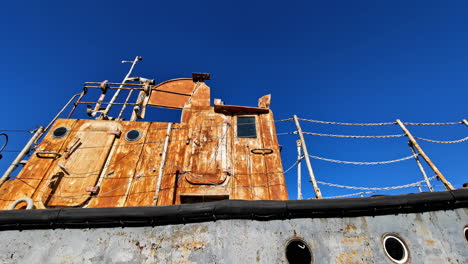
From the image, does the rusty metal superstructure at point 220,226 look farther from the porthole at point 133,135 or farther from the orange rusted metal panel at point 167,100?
the orange rusted metal panel at point 167,100

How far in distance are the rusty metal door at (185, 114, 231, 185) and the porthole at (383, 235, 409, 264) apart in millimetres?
4225

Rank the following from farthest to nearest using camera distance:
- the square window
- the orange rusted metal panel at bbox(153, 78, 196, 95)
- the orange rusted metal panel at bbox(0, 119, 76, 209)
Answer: the orange rusted metal panel at bbox(153, 78, 196, 95), the square window, the orange rusted metal panel at bbox(0, 119, 76, 209)

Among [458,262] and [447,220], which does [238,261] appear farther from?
[447,220]

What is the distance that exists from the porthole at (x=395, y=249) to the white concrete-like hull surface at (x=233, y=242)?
0.08 meters

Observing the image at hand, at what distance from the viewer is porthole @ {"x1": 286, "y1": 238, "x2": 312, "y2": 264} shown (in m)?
3.83

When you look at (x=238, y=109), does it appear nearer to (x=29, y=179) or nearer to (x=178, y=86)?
(x=178, y=86)

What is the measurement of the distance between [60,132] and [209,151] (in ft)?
17.3

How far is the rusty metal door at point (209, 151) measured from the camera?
679 centimetres

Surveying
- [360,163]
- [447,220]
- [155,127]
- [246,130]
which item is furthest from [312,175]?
[155,127]

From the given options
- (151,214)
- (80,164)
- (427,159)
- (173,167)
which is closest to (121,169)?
(80,164)

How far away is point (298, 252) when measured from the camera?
3.97m

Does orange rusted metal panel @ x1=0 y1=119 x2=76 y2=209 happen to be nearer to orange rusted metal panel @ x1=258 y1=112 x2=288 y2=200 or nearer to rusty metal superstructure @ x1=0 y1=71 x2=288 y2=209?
rusty metal superstructure @ x1=0 y1=71 x2=288 y2=209

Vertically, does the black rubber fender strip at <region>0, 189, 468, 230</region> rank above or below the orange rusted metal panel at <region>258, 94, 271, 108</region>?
below

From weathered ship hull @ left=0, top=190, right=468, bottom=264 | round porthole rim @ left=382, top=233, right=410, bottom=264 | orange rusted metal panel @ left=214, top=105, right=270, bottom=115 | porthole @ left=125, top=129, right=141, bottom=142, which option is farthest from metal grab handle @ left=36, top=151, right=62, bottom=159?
round porthole rim @ left=382, top=233, right=410, bottom=264
